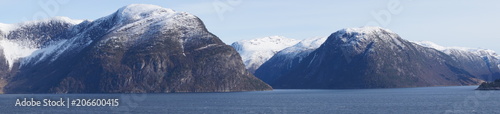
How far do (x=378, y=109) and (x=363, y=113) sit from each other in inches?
567

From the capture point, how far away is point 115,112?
174m

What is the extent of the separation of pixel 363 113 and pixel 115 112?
63051mm

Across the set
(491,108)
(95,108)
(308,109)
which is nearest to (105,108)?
(95,108)

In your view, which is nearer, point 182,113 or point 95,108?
point 182,113

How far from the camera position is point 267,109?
187500mm

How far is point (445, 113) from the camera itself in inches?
6348

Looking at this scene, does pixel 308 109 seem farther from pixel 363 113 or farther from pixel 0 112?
pixel 0 112

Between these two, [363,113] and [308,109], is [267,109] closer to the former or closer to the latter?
[308,109]

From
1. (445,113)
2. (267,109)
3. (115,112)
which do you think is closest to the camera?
(445,113)

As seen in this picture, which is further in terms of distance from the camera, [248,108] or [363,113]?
[248,108]

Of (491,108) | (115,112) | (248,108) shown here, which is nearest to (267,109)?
(248,108)

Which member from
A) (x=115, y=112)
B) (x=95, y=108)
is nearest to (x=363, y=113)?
(x=115, y=112)

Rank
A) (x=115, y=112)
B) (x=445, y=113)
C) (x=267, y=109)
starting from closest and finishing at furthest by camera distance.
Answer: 1. (x=445, y=113)
2. (x=115, y=112)
3. (x=267, y=109)

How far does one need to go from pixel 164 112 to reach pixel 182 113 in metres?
6.70
